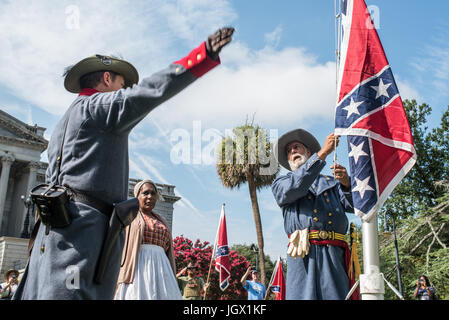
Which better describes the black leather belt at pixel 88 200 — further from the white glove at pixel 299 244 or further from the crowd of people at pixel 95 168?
the white glove at pixel 299 244

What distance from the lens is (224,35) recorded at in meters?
2.38

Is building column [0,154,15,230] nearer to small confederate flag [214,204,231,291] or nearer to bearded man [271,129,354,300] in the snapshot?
small confederate flag [214,204,231,291]

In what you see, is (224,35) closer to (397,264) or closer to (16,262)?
(397,264)

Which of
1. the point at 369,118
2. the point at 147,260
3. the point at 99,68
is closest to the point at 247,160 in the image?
the point at 147,260

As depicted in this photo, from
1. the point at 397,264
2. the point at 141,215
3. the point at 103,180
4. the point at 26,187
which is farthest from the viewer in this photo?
the point at 26,187

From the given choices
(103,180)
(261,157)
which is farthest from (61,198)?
(261,157)

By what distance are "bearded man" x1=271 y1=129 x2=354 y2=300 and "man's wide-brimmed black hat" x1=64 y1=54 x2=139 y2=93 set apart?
1.96 metres

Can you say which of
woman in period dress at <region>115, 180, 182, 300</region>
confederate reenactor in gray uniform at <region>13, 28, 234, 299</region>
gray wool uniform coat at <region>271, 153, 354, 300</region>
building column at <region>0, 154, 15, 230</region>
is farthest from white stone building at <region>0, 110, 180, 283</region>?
confederate reenactor in gray uniform at <region>13, 28, 234, 299</region>

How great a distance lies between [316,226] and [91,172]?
2.53 meters

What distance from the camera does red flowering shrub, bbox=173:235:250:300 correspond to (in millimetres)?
25062

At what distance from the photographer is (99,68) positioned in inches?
131

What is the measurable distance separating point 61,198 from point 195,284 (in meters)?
10.7
